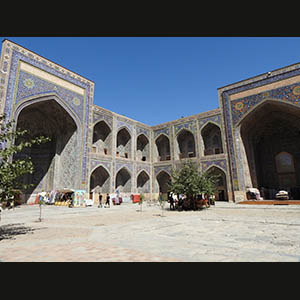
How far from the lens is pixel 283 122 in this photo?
20703 millimetres

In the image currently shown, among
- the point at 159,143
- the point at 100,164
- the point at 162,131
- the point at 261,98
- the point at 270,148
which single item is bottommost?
the point at 100,164

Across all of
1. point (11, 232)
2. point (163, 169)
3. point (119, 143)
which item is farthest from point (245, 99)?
point (11, 232)

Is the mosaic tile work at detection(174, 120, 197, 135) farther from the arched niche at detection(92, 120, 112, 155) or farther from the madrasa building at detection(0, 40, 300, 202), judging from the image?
the arched niche at detection(92, 120, 112, 155)

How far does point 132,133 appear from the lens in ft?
81.3

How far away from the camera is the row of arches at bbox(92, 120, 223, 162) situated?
2266 centimetres

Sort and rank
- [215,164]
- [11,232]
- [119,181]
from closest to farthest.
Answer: [11,232] → [215,164] → [119,181]

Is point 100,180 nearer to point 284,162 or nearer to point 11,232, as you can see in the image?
point 11,232

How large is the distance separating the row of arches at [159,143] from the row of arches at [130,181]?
1.94m

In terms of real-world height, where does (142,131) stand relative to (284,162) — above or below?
above

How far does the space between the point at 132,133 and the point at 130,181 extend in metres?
5.41

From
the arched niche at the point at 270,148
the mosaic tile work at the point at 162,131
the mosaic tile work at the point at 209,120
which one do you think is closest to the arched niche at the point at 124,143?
the mosaic tile work at the point at 162,131

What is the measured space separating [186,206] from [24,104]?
43.8 ft

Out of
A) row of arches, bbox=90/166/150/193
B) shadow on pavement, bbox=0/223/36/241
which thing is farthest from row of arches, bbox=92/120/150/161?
shadow on pavement, bbox=0/223/36/241

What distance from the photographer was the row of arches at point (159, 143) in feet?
74.3
